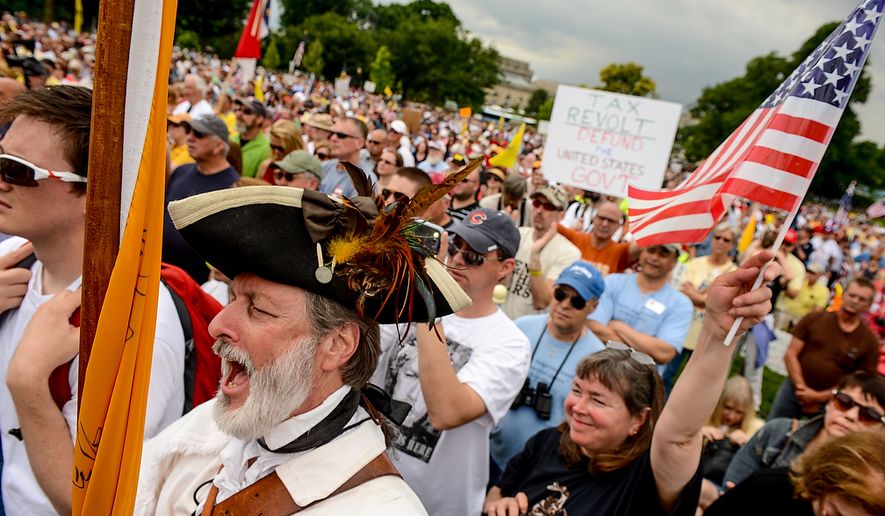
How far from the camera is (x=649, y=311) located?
4617 mm

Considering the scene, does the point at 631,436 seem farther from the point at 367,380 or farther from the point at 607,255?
the point at 607,255

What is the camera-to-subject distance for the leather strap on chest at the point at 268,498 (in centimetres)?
157

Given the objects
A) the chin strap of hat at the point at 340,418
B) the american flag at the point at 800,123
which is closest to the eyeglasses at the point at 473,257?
the american flag at the point at 800,123

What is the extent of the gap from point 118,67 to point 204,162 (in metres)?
4.29

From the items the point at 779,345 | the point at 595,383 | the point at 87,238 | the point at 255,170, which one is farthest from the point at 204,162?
the point at 779,345

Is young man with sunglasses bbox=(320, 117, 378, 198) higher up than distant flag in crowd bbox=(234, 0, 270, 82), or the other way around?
distant flag in crowd bbox=(234, 0, 270, 82)

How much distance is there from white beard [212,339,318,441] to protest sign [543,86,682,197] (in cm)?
624

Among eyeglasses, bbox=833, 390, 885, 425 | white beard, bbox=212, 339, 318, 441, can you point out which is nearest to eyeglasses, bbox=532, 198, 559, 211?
eyeglasses, bbox=833, 390, 885, 425

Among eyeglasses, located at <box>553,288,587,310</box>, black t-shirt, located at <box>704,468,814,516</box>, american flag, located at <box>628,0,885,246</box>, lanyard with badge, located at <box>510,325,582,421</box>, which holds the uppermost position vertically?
american flag, located at <box>628,0,885,246</box>

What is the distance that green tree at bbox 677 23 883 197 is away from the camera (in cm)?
5694

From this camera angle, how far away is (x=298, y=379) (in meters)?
1.66

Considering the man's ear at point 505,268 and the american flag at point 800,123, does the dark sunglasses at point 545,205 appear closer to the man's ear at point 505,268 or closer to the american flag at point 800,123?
the man's ear at point 505,268

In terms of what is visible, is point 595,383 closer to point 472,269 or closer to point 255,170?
point 472,269

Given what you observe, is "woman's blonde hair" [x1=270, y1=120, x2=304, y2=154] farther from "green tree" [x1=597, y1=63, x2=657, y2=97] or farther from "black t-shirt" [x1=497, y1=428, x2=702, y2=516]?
"green tree" [x1=597, y1=63, x2=657, y2=97]
